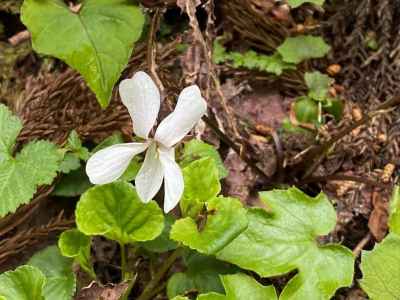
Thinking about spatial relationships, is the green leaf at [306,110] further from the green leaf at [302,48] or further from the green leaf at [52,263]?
the green leaf at [52,263]

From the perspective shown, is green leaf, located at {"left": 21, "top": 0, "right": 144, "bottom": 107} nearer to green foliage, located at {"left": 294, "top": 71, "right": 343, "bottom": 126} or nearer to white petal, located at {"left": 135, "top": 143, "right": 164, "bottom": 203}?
white petal, located at {"left": 135, "top": 143, "right": 164, "bottom": 203}

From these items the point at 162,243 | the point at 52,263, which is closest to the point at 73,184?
the point at 52,263

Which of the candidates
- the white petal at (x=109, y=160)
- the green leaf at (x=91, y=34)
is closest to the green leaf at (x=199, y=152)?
the green leaf at (x=91, y=34)

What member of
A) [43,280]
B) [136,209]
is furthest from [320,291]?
[43,280]

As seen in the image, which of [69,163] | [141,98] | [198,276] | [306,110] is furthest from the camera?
[306,110]

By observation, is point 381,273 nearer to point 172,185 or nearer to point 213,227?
point 213,227

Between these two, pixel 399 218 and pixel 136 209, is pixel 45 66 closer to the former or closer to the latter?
pixel 136 209

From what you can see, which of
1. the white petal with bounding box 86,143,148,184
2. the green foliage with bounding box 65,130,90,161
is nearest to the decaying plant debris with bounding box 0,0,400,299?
the green foliage with bounding box 65,130,90,161
